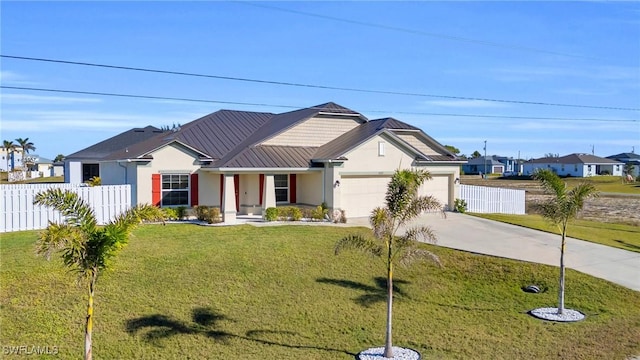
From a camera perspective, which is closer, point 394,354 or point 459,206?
point 394,354

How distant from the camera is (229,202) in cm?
2172

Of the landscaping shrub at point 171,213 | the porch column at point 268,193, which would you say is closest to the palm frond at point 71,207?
the landscaping shrub at point 171,213

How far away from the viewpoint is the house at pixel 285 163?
22391mm

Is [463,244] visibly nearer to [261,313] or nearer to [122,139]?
[261,313]

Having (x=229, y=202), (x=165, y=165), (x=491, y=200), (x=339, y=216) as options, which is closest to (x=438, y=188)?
(x=491, y=200)

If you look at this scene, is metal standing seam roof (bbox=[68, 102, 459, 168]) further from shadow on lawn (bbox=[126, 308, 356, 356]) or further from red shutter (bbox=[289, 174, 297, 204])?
Answer: shadow on lawn (bbox=[126, 308, 356, 356])

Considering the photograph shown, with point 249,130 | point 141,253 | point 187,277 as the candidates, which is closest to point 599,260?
point 187,277

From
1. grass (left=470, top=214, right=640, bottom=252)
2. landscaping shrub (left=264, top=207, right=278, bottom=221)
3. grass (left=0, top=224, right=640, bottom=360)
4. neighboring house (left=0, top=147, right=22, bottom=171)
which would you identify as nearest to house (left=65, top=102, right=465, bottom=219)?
landscaping shrub (left=264, top=207, right=278, bottom=221)

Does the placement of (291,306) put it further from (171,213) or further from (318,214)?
(171,213)

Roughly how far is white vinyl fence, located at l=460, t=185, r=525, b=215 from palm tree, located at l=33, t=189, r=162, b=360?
24.1m

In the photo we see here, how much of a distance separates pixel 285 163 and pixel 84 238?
1590 centimetres

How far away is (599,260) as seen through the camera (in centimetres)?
1669

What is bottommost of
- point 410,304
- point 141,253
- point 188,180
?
point 410,304

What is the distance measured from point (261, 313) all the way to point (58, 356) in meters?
4.37
